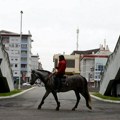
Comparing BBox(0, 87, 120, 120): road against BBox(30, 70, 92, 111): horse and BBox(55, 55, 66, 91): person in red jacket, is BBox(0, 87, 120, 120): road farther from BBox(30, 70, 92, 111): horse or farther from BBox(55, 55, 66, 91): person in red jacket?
BBox(55, 55, 66, 91): person in red jacket

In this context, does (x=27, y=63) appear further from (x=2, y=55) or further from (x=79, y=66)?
(x=2, y=55)

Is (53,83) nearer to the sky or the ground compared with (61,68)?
nearer to the ground

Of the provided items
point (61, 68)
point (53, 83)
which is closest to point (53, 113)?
point (53, 83)

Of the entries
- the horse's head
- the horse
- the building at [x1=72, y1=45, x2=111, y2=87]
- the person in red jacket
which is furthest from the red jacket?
the building at [x1=72, y1=45, x2=111, y2=87]

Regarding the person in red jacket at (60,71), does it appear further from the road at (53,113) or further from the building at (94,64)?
the building at (94,64)

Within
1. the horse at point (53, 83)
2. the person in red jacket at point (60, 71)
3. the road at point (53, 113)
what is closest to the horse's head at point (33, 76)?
the horse at point (53, 83)

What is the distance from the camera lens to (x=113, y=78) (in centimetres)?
3366

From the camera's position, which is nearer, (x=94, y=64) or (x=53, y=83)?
(x=53, y=83)

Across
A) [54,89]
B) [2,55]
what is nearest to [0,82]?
[2,55]

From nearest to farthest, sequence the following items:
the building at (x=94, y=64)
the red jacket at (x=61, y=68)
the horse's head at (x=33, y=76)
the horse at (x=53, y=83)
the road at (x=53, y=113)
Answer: the road at (x=53, y=113) → the red jacket at (x=61, y=68) → the horse at (x=53, y=83) → the horse's head at (x=33, y=76) → the building at (x=94, y=64)

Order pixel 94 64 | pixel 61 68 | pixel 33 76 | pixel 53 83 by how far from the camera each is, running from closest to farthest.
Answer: pixel 61 68 → pixel 53 83 → pixel 33 76 → pixel 94 64

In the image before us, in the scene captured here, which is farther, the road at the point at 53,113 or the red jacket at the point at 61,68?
the red jacket at the point at 61,68

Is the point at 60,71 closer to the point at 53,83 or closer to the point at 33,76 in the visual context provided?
the point at 53,83

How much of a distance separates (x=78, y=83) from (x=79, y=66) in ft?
462
